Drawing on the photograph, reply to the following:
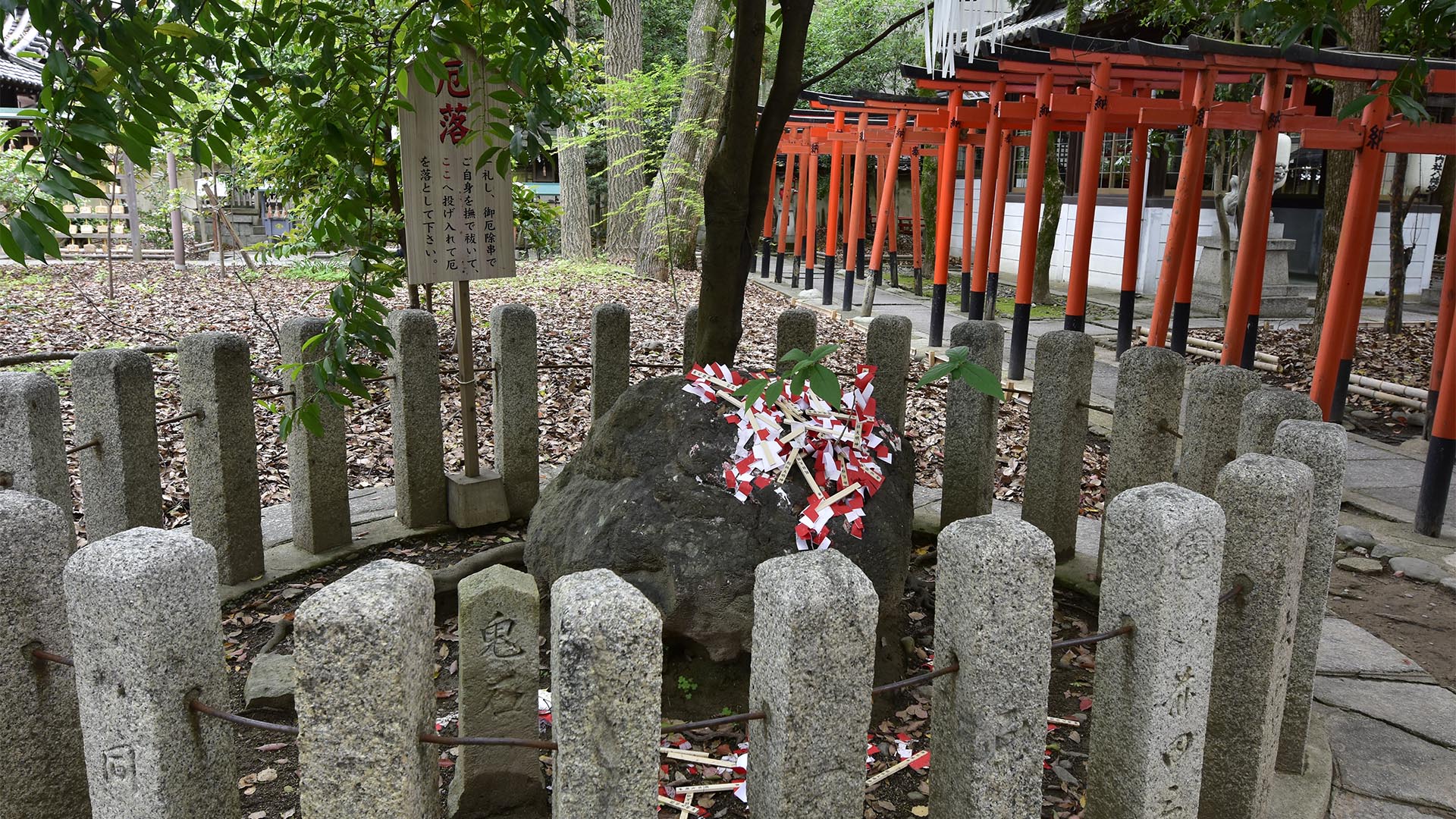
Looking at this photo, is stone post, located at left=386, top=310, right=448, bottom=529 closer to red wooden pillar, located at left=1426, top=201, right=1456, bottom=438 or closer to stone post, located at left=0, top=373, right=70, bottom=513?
stone post, located at left=0, top=373, right=70, bottom=513

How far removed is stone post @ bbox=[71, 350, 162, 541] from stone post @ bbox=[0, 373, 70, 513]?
0.86 feet

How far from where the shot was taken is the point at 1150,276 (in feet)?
46.8

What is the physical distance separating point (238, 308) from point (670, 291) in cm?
493

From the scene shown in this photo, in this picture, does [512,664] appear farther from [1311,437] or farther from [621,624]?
[1311,437]

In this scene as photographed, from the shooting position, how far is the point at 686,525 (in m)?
2.93

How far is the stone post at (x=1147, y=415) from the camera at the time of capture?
323 centimetres

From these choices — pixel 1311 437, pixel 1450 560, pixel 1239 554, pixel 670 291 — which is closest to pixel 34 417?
pixel 1239 554

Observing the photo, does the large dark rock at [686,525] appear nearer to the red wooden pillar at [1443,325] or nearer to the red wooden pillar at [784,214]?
the red wooden pillar at [1443,325]

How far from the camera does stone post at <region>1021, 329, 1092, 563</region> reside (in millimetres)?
3512

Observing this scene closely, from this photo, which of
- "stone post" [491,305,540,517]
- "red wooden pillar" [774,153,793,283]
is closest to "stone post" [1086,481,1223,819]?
"stone post" [491,305,540,517]

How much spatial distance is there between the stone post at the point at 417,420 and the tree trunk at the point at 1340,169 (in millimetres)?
6311

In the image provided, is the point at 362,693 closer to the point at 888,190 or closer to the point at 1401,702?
the point at 1401,702

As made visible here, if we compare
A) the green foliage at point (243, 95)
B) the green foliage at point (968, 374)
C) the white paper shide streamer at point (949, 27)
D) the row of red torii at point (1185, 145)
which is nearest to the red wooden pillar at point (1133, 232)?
the row of red torii at point (1185, 145)

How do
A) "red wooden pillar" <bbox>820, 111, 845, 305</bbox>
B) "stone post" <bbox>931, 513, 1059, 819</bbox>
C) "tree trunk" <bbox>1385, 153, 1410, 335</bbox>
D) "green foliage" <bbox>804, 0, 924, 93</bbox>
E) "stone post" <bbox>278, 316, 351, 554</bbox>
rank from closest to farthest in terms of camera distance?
1. "stone post" <bbox>931, 513, 1059, 819</bbox>
2. "stone post" <bbox>278, 316, 351, 554</bbox>
3. "tree trunk" <bbox>1385, 153, 1410, 335</bbox>
4. "red wooden pillar" <bbox>820, 111, 845, 305</bbox>
5. "green foliage" <bbox>804, 0, 924, 93</bbox>
